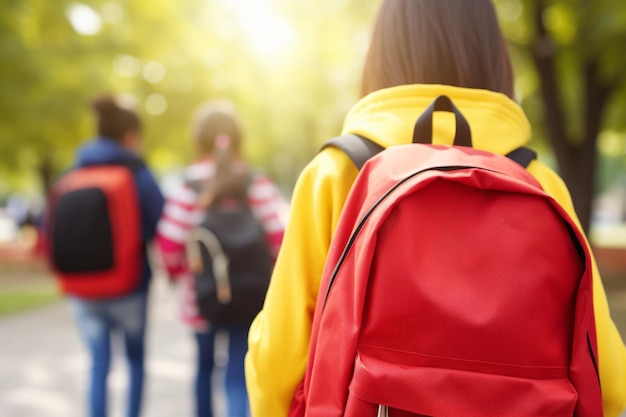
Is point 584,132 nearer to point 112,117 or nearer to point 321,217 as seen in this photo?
Result: point 112,117

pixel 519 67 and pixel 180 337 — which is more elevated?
pixel 519 67

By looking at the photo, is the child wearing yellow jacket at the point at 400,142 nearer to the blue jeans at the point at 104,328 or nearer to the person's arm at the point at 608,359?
the person's arm at the point at 608,359

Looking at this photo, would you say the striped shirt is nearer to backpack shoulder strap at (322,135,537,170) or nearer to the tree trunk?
backpack shoulder strap at (322,135,537,170)

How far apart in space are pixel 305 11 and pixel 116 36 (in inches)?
184

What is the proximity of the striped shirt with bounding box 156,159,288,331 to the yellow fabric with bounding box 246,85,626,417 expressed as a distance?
176cm

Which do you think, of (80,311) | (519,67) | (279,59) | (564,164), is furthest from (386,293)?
(279,59)

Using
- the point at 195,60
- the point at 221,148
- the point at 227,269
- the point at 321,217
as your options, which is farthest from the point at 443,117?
the point at 195,60

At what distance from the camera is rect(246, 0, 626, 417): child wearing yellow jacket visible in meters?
1.67

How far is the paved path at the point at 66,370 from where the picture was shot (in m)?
5.00

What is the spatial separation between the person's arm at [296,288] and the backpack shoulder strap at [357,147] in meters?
0.04

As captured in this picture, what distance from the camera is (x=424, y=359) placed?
1.43 meters

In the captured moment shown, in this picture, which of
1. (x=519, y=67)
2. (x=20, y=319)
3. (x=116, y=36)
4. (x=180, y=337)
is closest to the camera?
(x=180, y=337)

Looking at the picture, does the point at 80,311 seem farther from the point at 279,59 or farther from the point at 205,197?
the point at 279,59

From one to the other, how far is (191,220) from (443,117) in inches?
82.6
